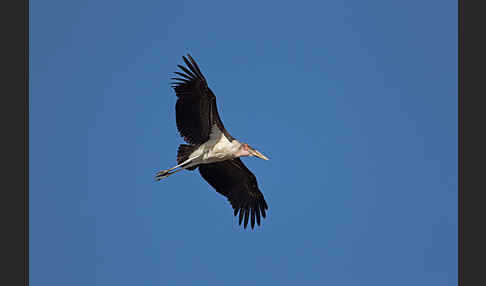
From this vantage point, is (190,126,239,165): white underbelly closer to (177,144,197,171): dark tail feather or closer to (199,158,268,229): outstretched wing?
(177,144,197,171): dark tail feather

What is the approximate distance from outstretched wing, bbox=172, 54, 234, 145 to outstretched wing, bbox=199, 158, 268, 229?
157 cm

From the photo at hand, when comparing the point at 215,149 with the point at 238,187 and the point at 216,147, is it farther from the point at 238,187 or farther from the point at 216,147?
the point at 238,187

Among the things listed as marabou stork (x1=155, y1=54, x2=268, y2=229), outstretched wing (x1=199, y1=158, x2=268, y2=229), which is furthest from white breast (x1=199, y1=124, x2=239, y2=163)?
outstretched wing (x1=199, y1=158, x2=268, y2=229)

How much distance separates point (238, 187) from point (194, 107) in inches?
122

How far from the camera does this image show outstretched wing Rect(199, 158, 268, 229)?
66.0 feet

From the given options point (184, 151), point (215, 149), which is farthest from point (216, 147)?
point (184, 151)

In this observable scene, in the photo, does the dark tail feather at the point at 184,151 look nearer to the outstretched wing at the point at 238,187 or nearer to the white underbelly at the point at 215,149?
the white underbelly at the point at 215,149

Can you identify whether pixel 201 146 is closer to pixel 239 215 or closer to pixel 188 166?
pixel 188 166

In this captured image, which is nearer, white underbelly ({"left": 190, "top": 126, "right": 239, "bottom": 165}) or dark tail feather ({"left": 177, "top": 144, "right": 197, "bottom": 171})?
white underbelly ({"left": 190, "top": 126, "right": 239, "bottom": 165})

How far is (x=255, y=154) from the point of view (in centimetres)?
1909

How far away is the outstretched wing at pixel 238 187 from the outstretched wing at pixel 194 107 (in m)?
1.57

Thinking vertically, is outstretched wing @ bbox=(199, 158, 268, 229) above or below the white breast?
below

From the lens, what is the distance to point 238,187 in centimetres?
2039

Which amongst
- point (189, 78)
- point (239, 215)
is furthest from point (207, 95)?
point (239, 215)
